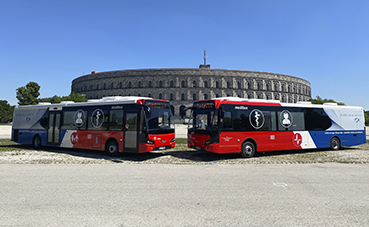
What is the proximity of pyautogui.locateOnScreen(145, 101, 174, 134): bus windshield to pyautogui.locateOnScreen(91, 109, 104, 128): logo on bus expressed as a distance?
2.66 metres

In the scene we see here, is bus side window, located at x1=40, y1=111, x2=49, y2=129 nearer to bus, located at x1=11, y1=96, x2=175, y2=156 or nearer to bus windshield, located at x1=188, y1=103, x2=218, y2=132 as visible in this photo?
bus, located at x1=11, y1=96, x2=175, y2=156

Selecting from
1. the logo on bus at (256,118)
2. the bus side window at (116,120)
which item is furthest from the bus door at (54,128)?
the logo on bus at (256,118)

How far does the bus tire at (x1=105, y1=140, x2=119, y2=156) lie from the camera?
1099cm

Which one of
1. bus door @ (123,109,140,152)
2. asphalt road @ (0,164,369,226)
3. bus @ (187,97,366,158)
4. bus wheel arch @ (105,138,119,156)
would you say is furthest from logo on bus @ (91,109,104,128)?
bus @ (187,97,366,158)

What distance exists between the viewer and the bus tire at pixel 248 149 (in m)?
10.9

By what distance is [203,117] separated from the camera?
1076cm

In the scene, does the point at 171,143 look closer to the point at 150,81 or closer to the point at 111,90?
the point at 150,81

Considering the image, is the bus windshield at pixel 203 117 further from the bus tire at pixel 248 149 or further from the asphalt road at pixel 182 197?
the asphalt road at pixel 182 197

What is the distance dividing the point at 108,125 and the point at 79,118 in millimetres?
2131

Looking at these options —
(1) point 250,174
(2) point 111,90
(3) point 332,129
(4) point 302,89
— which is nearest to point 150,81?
(2) point 111,90

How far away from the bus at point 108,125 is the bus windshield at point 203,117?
1.07 meters

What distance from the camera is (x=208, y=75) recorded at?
6819 cm

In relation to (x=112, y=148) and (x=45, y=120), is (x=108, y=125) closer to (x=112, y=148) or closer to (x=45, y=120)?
(x=112, y=148)

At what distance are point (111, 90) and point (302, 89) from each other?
209 ft
